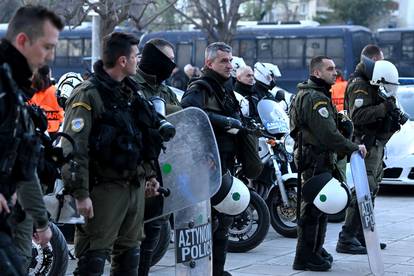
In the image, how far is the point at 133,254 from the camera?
6.02 m

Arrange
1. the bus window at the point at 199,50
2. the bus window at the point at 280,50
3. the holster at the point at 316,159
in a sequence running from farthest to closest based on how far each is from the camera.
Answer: the bus window at the point at 199,50 → the bus window at the point at 280,50 → the holster at the point at 316,159

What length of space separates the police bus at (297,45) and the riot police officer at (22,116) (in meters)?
29.9

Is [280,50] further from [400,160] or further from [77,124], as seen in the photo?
[77,124]

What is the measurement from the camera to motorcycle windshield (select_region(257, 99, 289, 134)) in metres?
10.1

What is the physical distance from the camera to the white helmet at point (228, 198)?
7.59 m

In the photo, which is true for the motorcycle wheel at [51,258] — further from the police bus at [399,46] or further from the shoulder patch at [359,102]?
the police bus at [399,46]

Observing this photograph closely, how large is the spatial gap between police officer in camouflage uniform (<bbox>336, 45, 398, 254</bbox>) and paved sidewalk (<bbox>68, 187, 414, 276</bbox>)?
0.74ft

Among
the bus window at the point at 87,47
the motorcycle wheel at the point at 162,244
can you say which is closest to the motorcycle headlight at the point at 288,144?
the motorcycle wheel at the point at 162,244

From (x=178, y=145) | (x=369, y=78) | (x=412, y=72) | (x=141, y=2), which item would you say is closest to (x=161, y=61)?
(x=178, y=145)

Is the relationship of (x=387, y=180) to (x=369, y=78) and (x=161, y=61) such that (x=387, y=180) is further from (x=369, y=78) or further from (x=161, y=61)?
(x=161, y=61)

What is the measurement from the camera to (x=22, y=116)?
452 centimetres

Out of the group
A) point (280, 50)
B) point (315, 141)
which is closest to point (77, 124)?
point (315, 141)

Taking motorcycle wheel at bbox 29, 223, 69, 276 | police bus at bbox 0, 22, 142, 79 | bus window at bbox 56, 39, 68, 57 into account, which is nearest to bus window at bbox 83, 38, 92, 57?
police bus at bbox 0, 22, 142, 79

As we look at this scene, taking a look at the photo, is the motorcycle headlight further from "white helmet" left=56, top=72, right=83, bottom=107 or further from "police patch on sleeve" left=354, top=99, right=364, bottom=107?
"white helmet" left=56, top=72, right=83, bottom=107
